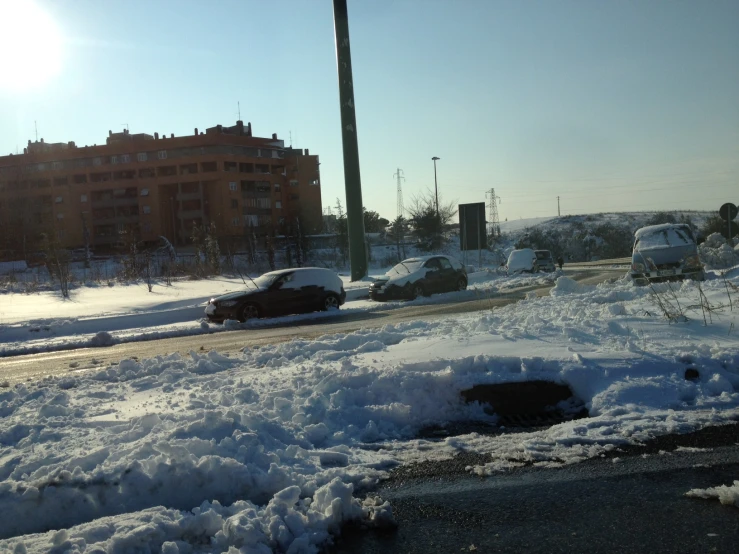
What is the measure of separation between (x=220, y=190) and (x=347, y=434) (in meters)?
70.5

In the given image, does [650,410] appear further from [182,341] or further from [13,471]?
[182,341]

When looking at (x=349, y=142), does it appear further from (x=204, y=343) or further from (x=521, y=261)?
(x=204, y=343)

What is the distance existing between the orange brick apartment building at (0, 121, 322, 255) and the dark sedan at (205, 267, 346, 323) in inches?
2055

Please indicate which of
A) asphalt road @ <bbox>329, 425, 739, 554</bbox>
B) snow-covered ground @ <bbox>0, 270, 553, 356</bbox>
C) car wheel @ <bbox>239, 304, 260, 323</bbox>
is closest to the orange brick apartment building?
snow-covered ground @ <bbox>0, 270, 553, 356</bbox>

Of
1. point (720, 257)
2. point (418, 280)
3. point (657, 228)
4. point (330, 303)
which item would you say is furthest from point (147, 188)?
point (657, 228)

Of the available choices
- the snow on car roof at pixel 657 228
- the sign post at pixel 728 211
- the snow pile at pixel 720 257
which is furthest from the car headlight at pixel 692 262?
the snow pile at pixel 720 257

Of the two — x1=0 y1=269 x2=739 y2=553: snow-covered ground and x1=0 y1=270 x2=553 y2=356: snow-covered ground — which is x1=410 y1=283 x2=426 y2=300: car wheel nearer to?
x1=0 y1=270 x2=553 y2=356: snow-covered ground

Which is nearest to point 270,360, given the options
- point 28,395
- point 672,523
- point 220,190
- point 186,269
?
point 28,395

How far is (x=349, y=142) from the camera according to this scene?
97.4ft

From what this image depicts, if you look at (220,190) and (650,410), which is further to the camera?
(220,190)

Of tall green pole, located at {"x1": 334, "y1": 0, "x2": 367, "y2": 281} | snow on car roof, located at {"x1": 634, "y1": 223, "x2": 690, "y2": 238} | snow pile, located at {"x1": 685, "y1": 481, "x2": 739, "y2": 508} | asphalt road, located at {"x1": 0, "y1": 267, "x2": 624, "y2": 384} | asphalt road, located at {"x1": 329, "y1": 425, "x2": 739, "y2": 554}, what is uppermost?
tall green pole, located at {"x1": 334, "y1": 0, "x2": 367, "y2": 281}

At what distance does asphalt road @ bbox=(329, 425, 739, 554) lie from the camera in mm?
3748

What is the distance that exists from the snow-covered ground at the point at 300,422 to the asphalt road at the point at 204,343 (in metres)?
3.08

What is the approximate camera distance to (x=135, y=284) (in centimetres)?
3127
